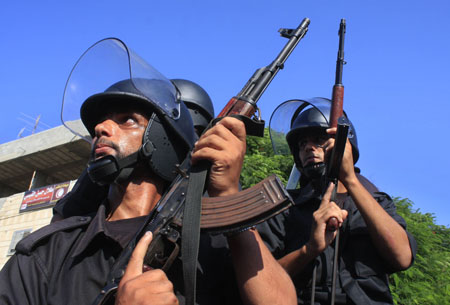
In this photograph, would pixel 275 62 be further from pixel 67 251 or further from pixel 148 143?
pixel 67 251

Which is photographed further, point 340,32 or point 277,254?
point 340,32

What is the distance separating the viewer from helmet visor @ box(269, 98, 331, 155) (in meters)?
3.89

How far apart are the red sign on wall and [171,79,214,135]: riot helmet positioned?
539 inches

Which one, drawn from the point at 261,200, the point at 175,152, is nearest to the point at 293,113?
the point at 175,152

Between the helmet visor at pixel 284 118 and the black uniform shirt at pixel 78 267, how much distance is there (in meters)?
1.89

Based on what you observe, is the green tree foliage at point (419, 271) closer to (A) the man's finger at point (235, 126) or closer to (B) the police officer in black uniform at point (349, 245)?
(B) the police officer in black uniform at point (349, 245)

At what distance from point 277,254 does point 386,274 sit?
2.33ft

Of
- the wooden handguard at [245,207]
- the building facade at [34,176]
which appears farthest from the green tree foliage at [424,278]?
the building facade at [34,176]

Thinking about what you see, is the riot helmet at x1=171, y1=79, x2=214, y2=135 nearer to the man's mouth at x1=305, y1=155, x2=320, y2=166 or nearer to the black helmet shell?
the man's mouth at x1=305, y1=155, x2=320, y2=166

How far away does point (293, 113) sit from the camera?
4.03 m

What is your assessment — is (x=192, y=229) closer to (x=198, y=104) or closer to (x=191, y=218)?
(x=191, y=218)

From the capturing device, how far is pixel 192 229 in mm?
2031

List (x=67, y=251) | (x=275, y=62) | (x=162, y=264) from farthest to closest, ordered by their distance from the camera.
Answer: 1. (x=275, y=62)
2. (x=67, y=251)
3. (x=162, y=264)

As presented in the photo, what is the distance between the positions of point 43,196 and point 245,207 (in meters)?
17.4
